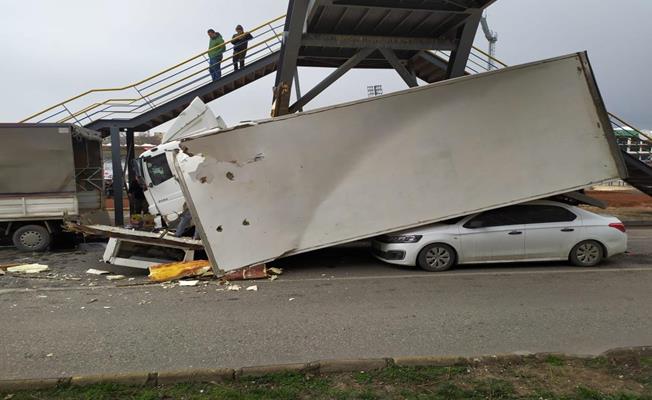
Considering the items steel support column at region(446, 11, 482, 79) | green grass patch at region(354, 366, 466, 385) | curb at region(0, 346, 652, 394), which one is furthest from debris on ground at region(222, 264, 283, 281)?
steel support column at region(446, 11, 482, 79)

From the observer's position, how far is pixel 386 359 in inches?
162

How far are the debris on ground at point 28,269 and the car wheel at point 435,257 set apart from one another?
6977 mm

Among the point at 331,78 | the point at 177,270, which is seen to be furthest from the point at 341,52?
the point at 177,270

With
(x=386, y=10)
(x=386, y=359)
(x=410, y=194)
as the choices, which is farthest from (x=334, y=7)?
(x=386, y=359)

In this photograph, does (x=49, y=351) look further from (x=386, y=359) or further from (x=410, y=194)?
(x=410, y=194)

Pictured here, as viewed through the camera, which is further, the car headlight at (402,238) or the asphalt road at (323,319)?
the car headlight at (402,238)

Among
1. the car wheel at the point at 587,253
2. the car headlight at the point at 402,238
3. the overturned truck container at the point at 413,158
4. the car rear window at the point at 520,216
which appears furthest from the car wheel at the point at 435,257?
the car wheel at the point at 587,253

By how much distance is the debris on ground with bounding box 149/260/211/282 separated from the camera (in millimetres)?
7840

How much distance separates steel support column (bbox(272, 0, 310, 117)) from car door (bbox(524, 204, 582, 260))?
5.71 m

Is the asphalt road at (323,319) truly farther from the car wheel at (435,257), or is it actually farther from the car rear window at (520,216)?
the car rear window at (520,216)

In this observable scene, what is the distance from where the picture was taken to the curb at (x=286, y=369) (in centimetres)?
373

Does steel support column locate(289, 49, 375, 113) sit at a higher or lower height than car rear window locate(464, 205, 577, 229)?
higher

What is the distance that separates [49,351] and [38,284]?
11.9 feet

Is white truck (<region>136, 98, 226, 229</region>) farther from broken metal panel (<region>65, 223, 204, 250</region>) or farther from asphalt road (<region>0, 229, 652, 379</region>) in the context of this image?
asphalt road (<region>0, 229, 652, 379</region>)
